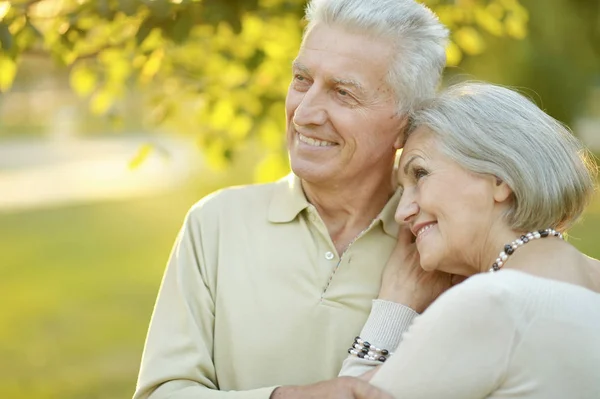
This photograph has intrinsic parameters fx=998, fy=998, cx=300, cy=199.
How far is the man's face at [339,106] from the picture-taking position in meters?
2.84

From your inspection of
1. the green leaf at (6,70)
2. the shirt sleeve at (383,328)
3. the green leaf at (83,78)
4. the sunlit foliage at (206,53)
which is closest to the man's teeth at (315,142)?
the shirt sleeve at (383,328)

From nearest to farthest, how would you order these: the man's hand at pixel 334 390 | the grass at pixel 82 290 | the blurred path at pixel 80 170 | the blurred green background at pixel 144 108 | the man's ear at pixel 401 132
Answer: the man's hand at pixel 334 390, the man's ear at pixel 401 132, the blurred green background at pixel 144 108, the grass at pixel 82 290, the blurred path at pixel 80 170

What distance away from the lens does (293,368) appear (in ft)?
9.32

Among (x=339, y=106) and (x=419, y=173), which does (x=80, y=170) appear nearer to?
(x=339, y=106)

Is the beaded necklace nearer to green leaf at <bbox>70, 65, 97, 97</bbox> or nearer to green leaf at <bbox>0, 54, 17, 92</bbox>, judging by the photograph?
green leaf at <bbox>0, 54, 17, 92</bbox>

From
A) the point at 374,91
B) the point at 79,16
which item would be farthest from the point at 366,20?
the point at 79,16

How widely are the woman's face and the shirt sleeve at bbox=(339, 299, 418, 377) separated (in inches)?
6.7

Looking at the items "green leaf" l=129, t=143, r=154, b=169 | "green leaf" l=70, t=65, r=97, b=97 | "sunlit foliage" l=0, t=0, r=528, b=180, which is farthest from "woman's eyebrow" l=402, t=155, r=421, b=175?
"green leaf" l=70, t=65, r=97, b=97

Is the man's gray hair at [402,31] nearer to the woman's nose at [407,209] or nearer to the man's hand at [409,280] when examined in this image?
the woman's nose at [407,209]

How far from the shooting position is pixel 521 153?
2545 millimetres

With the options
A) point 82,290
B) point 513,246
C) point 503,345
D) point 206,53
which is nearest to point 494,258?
point 513,246

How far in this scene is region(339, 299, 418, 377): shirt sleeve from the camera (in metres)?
2.69

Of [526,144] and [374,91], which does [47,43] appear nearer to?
[374,91]

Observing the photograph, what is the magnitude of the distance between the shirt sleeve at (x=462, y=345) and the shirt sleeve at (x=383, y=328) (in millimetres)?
386
